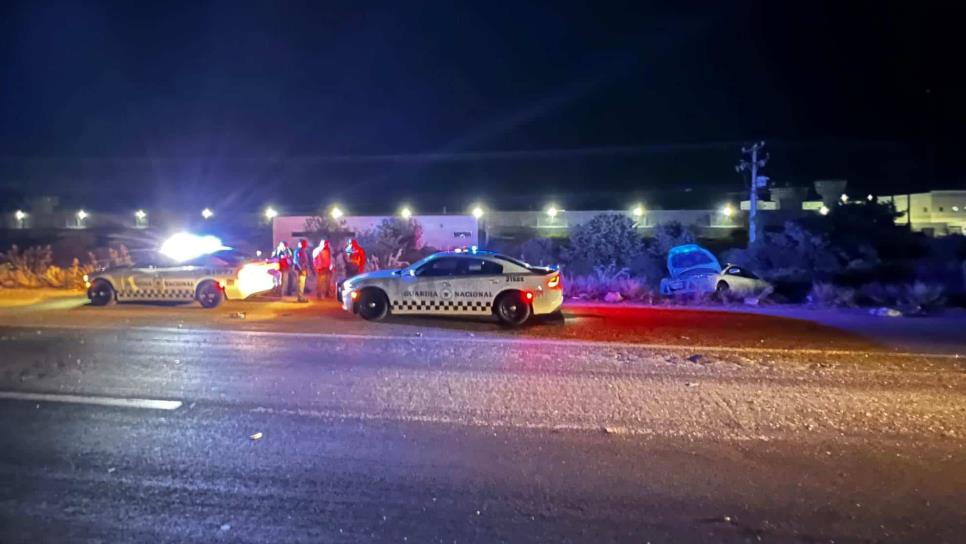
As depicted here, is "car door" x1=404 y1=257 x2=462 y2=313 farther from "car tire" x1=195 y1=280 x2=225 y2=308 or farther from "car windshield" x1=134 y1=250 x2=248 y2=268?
"car tire" x1=195 y1=280 x2=225 y2=308

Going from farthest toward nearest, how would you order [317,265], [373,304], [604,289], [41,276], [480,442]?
[41,276] < [604,289] < [317,265] < [373,304] < [480,442]

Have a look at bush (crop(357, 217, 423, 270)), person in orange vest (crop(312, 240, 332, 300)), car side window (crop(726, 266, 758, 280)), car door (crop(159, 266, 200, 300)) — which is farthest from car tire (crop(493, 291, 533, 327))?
bush (crop(357, 217, 423, 270))

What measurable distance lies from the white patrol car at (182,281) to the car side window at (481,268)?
569 cm

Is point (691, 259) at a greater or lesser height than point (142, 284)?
greater

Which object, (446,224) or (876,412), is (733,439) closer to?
(876,412)

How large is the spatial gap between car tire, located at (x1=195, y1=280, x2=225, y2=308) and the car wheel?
14.0ft

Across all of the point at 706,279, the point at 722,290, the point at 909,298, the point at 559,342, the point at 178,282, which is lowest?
the point at 559,342

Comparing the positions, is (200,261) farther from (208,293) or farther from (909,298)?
(909,298)

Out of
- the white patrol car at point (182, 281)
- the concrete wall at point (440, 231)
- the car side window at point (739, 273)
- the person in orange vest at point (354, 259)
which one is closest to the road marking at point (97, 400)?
the white patrol car at point (182, 281)

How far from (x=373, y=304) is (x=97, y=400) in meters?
6.79

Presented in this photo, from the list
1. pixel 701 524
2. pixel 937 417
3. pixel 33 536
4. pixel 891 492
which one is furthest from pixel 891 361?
pixel 33 536

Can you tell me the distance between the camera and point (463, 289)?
46.4 feet

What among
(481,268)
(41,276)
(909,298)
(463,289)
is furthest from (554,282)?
A: (41,276)

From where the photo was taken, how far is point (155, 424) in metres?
7.20
